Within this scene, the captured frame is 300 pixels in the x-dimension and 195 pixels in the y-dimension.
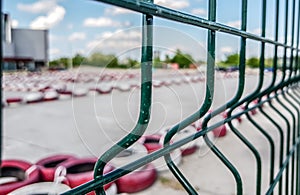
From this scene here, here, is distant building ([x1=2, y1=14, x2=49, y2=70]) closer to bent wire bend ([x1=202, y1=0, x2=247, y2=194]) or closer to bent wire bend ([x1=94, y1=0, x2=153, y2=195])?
bent wire bend ([x1=94, y1=0, x2=153, y2=195])

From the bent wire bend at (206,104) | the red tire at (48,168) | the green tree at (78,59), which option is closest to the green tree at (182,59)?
the bent wire bend at (206,104)

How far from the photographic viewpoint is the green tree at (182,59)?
1.54 ft

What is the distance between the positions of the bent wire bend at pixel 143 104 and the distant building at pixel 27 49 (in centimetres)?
11

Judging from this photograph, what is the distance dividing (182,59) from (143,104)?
0.17 m

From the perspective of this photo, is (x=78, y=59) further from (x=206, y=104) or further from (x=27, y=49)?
(x=206, y=104)

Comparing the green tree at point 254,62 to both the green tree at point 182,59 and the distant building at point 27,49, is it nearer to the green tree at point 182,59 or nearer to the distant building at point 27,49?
the green tree at point 182,59

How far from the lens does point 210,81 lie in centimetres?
46

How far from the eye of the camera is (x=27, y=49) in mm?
350

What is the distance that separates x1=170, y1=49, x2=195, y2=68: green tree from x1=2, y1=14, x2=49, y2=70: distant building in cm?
17

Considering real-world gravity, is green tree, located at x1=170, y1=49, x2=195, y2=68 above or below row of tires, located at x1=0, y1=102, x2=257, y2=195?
above

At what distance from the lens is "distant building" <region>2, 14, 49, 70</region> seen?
0.30m

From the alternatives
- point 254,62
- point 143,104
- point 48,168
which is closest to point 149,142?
point 143,104

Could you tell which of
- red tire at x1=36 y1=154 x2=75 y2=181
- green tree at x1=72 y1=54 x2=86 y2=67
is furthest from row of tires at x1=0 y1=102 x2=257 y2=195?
green tree at x1=72 y1=54 x2=86 y2=67

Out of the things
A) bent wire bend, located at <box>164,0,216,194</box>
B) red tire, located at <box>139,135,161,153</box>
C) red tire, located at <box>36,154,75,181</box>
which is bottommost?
red tire, located at <box>36,154,75,181</box>
